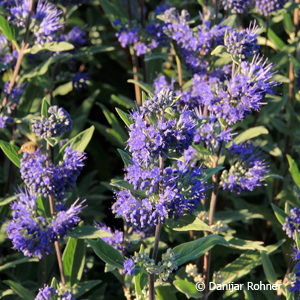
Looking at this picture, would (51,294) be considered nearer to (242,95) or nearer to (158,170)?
(158,170)

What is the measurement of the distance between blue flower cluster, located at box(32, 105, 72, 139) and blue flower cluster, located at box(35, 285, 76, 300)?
1.05 m

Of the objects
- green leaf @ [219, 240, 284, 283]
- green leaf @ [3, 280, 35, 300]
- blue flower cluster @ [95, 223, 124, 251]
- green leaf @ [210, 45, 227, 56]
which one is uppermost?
green leaf @ [210, 45, 227, 56]

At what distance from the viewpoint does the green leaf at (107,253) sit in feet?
9.84

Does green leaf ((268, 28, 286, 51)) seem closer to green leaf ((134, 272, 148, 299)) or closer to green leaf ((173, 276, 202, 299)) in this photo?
A: green leaf ((173, 276, 202, 299))

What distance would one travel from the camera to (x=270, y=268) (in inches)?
148

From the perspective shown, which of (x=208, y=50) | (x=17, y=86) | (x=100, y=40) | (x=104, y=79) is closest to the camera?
(x=208, y=50)

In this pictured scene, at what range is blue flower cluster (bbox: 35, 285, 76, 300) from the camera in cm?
312

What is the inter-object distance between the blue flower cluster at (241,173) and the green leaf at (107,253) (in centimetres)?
107

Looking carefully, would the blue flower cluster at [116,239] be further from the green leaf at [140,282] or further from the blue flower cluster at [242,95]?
the blue flower cluster at [242,95]

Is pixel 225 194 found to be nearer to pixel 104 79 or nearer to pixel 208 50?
pixel 208 50

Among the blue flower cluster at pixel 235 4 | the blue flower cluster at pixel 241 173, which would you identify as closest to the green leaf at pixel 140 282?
the blue flower cluster at pixel 241 173

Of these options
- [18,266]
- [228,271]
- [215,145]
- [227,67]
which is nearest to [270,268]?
[228,271]

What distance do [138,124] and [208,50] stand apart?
1.58m

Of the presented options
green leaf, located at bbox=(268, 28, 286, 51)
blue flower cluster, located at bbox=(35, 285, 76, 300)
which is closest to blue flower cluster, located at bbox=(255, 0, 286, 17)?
green leaf, located at bbox=(268, 28, 286, 51)
